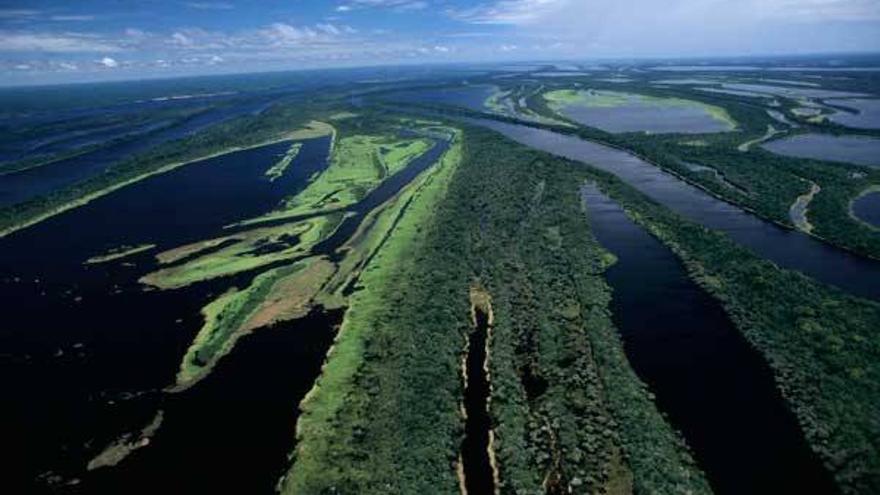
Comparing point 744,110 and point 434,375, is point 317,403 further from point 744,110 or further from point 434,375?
point 744,110

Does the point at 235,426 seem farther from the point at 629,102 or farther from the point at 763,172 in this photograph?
the point at 629,102

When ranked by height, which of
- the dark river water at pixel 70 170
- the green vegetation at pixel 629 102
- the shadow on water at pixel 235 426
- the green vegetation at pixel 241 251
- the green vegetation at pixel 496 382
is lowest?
the shadow on water at pixel 235 426

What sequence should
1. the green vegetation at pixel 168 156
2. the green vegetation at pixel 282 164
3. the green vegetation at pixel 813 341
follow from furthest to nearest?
the green vegetation at pixel 282 164 < the green vegetation at pixel 168 156 < the green vegetation at pixel 813 341

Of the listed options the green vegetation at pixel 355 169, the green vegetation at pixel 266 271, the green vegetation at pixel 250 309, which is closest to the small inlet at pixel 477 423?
the green vegetation at pixel 266 271

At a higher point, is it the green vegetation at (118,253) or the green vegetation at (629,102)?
the green vegetation at (629,102)

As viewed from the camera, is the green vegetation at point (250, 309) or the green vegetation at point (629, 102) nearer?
the green vegetation at point (250, 309)

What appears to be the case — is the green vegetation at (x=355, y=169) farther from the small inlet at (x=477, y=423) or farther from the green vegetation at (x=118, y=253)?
the small inlet at (x=477, y=423)

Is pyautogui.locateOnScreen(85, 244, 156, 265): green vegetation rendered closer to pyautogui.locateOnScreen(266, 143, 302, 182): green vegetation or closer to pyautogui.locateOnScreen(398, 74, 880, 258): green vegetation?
pyautogui.locateOnScreen(266, 143, 302, 182): green vegetation
